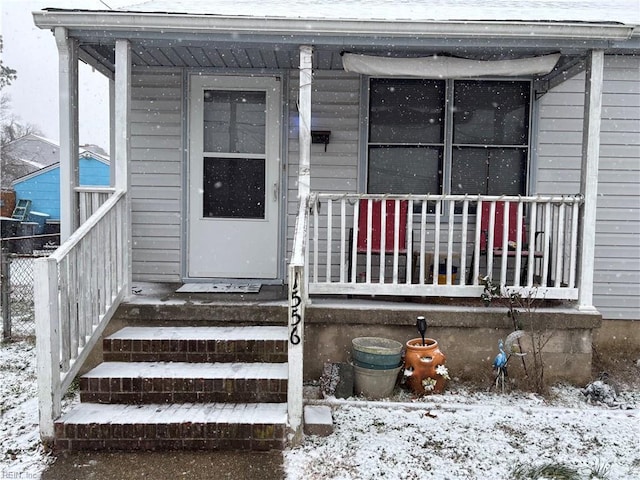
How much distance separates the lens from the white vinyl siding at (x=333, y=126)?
18.0ft

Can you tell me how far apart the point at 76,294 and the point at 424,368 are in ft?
8.61

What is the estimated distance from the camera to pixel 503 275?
14.5 feet

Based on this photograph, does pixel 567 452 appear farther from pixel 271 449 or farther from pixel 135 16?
pixel 135 16

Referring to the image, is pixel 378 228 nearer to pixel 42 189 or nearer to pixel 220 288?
pixel 220 288

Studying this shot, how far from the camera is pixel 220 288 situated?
16.7ft

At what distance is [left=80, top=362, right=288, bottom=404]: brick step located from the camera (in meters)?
3.55

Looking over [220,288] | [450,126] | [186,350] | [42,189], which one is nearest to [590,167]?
[450,126]

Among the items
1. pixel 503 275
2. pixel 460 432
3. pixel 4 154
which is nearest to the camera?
pixel 460 432

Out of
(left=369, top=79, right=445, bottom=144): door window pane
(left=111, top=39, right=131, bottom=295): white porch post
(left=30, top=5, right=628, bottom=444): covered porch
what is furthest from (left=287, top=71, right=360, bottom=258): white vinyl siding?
(left=111, top=39, right=131, bottom=295): white porch post

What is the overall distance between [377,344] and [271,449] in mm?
1330

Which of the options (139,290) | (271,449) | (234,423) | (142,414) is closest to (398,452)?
(271,449)

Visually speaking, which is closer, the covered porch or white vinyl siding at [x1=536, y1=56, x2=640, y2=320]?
the covered porch

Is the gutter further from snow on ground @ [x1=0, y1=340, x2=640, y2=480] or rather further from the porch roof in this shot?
snow on ground @ [x1=0, y1=340, x2=640, y2=480]

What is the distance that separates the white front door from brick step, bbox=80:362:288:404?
1.99 m
